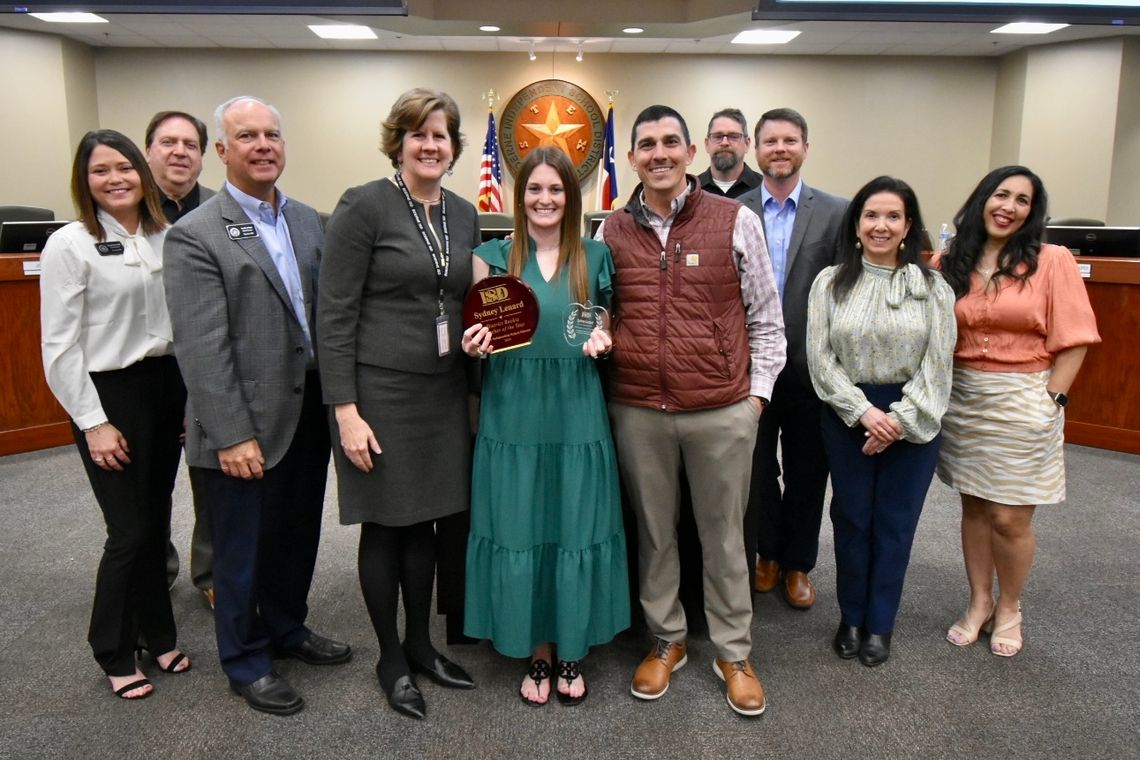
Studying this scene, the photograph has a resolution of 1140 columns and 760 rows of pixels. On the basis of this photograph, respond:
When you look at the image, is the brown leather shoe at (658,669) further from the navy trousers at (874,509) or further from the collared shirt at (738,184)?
the collared shirt at (738,184)

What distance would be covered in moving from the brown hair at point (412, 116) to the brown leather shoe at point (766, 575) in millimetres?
1924

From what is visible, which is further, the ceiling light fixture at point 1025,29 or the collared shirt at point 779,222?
the ceiling light fixture at point 1025,29

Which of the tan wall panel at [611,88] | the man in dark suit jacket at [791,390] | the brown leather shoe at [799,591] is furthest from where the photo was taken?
the tan wall panel at [611,88]

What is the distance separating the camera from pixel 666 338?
208 cm

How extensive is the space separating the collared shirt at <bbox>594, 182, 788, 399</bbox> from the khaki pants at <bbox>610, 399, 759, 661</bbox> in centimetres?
12

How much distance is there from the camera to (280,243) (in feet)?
6.88

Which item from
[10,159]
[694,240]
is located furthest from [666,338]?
[10,159]

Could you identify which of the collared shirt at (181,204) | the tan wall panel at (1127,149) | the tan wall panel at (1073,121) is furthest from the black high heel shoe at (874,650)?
the tan wall panel at (1127,149)

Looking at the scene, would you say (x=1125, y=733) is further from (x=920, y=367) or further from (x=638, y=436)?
(x=638, y=436)

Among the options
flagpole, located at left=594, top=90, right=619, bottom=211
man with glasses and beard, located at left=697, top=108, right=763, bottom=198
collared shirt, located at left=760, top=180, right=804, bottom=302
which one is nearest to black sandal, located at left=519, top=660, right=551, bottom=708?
collared shirt, located at left=760, top=180, right=804, bottom=302

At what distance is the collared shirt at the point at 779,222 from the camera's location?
2.67m

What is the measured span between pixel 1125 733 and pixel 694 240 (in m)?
1.76

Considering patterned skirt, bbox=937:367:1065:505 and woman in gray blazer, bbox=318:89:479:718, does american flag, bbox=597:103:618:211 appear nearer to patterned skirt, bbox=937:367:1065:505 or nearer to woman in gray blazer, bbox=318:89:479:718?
patterned skirt, bbox=937:367:1065:505

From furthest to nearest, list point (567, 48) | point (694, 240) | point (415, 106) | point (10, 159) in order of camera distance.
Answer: point (567, 48) → point (10, 159) → point (694, 240) → point (415, 106)
